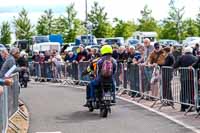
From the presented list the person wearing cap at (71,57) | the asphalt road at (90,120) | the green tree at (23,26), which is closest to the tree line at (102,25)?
the green tree at (23,26)

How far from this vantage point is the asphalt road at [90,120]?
481 inches

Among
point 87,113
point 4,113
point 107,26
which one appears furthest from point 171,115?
point 107,26

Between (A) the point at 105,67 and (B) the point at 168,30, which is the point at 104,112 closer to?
(A) the point at 105,67

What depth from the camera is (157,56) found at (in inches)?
711

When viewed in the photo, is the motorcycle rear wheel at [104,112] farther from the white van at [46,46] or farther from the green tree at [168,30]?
the green tree at [168,30]

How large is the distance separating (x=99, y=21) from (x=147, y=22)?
27.7 ft

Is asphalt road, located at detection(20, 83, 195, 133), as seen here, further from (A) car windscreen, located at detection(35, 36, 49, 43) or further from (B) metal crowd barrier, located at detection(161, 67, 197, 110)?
(A) car windscreen, located at detection(35, 36, 49, 43)

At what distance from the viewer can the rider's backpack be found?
575 inches

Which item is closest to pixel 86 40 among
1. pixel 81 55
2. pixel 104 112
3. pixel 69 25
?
pixel 69 25

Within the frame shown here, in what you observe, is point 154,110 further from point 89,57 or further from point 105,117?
point 89,57

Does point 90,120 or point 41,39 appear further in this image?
point 41,39

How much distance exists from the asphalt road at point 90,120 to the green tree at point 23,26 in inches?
2364

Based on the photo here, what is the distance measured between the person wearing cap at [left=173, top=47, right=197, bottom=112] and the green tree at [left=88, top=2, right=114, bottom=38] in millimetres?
56641

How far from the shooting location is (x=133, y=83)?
20.1m
